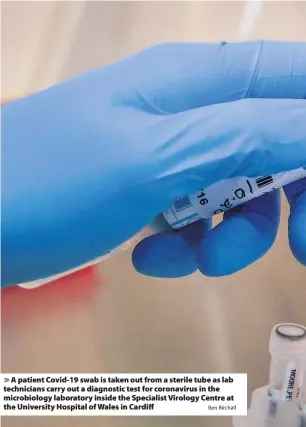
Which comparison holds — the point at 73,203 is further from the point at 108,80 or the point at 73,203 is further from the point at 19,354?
the point at 19,354

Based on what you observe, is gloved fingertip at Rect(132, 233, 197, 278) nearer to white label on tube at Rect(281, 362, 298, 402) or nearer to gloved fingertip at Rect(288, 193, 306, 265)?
gloved fingertip at Rect(288, 193, 306, 265)

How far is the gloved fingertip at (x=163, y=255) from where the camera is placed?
0.76 meters

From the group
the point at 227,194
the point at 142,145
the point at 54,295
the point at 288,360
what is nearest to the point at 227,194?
the point at 227,194

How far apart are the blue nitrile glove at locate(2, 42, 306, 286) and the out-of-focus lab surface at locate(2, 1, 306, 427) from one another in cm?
44

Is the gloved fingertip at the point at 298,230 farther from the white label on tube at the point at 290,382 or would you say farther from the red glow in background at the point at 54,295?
the red glow in background at the point at 54,295

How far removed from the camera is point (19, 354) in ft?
3.56

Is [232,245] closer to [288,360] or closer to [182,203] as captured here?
[182,203]

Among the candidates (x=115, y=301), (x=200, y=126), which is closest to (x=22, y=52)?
(x=115, y=301)

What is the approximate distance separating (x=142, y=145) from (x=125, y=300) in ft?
1.91

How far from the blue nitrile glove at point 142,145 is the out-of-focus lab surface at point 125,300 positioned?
0.44 m

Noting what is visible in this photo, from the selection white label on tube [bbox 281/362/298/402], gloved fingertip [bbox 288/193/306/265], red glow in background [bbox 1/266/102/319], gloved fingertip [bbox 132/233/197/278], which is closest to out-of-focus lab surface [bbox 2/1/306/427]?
red glow in background [bbox 1/266/102/319]

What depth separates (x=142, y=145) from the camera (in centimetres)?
58

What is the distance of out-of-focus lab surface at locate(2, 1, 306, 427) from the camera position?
3.54 ft

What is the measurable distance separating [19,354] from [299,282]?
0.55m
